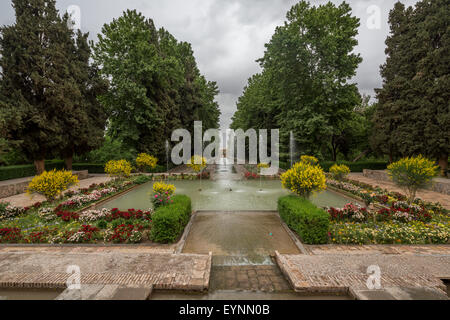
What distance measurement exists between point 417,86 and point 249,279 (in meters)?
22.9

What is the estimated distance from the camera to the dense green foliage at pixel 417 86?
16125 mm

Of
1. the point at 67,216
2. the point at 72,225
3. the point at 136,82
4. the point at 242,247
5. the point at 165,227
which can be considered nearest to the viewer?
the point at 242,247

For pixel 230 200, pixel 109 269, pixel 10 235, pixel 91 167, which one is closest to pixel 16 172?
pixel 91 167

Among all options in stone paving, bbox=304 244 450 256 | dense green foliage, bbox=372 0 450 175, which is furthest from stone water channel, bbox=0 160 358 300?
dense green foliage, bbox=372 0 450 175

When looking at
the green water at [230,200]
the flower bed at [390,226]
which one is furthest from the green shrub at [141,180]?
the flower bed at [390,226]

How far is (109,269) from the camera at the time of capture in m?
4.40

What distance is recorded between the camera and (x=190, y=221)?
7.86 meters

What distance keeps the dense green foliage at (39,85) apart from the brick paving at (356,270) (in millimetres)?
18217

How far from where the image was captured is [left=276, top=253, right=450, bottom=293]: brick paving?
3.85 m

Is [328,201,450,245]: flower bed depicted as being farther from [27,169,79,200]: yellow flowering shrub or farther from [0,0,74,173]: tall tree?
[0,0,74,173]: tall tree

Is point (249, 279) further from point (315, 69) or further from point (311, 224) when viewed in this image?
point (315, 69)

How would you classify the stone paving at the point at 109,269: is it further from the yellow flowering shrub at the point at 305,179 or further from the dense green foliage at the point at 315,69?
the dense green foliage at the point at 315,69

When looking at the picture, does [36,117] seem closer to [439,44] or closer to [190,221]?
[190,221]

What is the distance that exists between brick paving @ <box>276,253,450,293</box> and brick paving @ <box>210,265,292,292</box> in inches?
8.3
